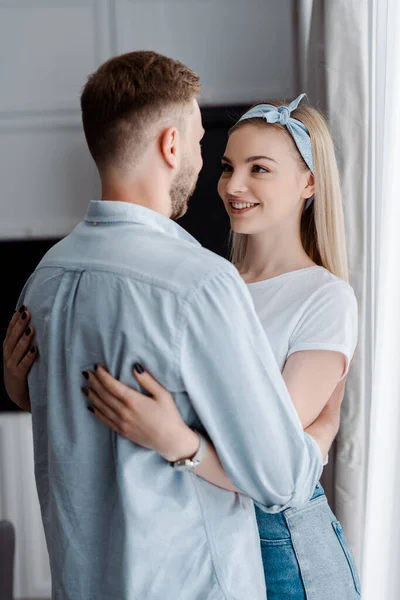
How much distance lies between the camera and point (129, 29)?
2.51 metres

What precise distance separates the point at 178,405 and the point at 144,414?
0.07 m

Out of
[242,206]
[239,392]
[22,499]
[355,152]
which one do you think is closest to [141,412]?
[239,392]

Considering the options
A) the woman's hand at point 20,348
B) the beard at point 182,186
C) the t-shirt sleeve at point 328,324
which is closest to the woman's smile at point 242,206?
the t-shirt sleeve at point 328,324

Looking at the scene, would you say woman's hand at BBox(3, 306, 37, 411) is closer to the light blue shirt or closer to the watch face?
the light blue shirt

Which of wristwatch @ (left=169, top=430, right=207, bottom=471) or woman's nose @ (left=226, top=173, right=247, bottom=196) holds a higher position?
woman's nose @ (left=226, top=173, right=247, bottom=196)

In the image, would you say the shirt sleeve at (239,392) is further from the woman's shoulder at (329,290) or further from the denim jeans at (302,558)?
the woman's shoulder at (329,290)

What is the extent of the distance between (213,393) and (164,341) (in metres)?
0.10

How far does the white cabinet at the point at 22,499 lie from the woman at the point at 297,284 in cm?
122

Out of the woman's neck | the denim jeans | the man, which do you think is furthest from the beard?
the denim jeans

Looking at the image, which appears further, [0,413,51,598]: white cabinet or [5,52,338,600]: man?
[0,413,51,598]: white cabinet

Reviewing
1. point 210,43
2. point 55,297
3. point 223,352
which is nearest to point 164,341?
point 223,352

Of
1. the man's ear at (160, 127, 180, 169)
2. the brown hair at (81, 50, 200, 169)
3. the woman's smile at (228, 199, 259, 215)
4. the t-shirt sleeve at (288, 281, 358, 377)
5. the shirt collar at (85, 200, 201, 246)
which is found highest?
the brown hair at (81, 50, 200, 169)

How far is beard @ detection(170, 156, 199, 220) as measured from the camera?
1078 millimetres

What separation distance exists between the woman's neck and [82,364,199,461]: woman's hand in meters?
0.64
